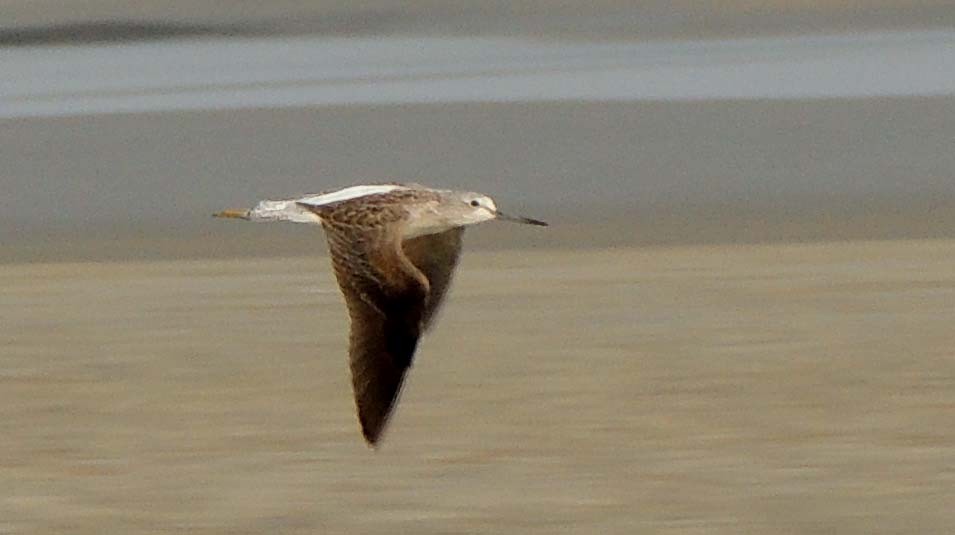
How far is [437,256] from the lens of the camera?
6.60 meters

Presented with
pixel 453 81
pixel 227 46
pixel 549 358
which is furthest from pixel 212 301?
pixel 227 46

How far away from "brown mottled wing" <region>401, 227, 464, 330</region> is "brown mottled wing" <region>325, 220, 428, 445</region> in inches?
10.8

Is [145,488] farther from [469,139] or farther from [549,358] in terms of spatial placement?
[469,139]

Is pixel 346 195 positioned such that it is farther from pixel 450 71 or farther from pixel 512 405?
pixel 450 71

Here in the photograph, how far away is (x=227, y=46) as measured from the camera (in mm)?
A: 17922

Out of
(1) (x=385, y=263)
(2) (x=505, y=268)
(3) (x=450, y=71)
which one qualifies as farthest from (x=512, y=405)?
(3) (x=450, y=71)

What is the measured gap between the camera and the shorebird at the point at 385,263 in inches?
234

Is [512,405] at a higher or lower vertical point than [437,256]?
lower

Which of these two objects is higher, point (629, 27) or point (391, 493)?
point (391, 493)

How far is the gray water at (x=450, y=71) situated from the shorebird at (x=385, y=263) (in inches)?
318

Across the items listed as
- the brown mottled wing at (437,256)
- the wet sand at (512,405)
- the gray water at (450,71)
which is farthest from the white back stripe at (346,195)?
the gray water at (450,71)

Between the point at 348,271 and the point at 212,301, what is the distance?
3.90 meters

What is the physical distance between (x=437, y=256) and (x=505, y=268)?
4139 millimetres

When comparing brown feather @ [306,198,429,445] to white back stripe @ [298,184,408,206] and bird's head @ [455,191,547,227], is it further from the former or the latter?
bird's head @ [455,191,547,227]
